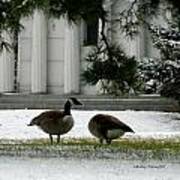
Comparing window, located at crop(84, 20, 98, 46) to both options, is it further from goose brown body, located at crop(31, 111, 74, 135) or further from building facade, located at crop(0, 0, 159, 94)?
building facade, located at crop(0, 0, 159, 94)

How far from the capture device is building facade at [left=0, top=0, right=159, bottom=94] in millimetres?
32031

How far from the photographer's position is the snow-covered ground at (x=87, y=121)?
19.5 m

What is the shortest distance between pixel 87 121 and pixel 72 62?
464 inches

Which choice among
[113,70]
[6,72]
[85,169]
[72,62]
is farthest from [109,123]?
[6,72]

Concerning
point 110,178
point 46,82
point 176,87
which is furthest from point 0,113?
point 110,178

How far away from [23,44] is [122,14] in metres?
21.2

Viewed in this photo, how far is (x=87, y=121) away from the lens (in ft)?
67.9

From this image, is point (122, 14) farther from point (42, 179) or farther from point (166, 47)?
point (166, 47)

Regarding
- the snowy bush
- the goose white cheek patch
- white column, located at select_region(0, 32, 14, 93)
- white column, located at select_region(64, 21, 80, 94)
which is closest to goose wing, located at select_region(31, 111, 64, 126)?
the goose white cheek patch

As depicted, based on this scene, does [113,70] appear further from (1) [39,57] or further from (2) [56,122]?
(1) [39,57]

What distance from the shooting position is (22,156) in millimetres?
10117

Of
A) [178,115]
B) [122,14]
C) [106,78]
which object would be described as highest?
[122,14]

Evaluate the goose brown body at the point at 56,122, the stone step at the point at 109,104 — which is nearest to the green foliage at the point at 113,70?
the goose brown body at the point at 56,122

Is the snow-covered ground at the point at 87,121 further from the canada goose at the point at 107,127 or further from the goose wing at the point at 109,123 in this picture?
the goose wing at the point at 109,123
